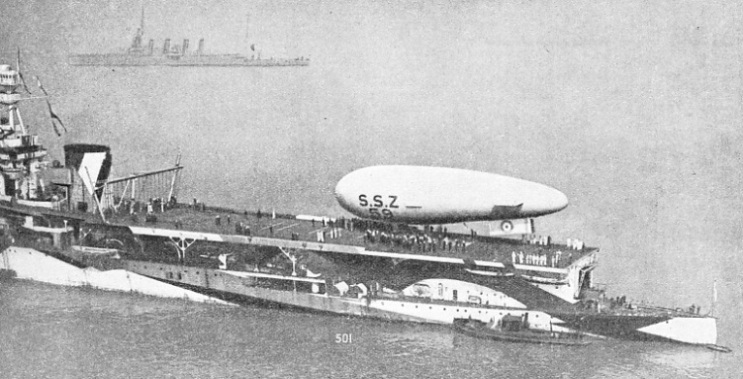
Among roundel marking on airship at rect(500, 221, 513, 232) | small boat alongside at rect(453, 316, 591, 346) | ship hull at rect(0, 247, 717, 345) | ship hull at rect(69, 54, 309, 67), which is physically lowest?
small boat alongside at rect(453, 316, 591, 346)

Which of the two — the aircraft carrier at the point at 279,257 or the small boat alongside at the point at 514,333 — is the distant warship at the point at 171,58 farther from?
the small boat alongside at the point at 514,333

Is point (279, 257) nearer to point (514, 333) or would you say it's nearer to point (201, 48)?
point (201, 48)

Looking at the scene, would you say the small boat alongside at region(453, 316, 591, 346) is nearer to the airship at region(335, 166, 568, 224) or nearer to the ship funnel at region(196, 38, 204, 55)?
the airship at region(335, 166, 568, 224)

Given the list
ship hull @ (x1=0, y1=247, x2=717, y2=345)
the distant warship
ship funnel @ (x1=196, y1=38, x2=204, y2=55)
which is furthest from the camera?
the distant warship

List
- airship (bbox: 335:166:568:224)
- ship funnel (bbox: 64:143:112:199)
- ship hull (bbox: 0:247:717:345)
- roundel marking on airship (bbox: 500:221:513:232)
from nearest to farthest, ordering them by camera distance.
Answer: ship hull (bbox: 0:247:717:345) → airship (bbox: 335:166:568:224) → roundel marking on airship (bbox: 500:221:513:232) → ship funnel (bbox: 64:143:112:199)

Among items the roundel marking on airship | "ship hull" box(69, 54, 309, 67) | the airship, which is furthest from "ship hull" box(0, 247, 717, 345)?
"ship hull" box(69, 54, 309, 67)

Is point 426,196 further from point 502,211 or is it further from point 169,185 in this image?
point 169,185
